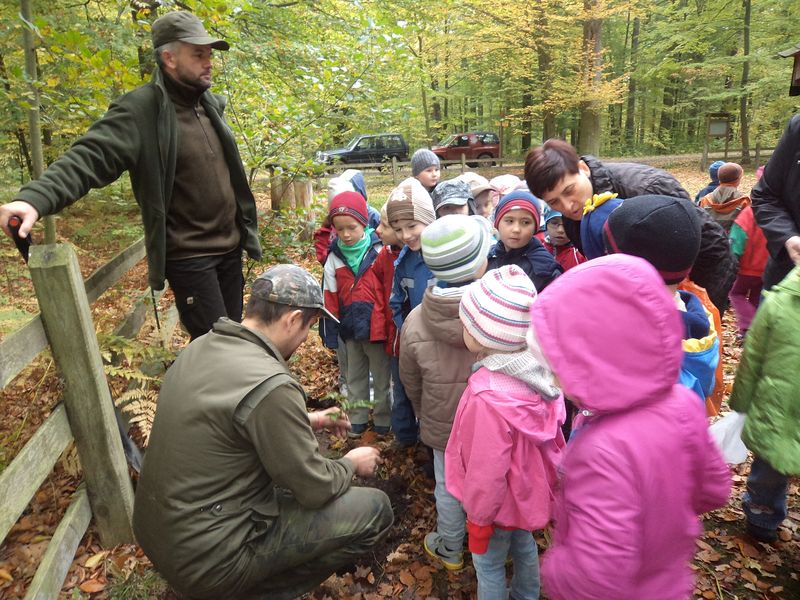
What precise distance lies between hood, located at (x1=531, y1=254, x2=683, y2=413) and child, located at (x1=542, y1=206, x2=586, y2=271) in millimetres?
2826

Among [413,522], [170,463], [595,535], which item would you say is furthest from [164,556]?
[595,535]

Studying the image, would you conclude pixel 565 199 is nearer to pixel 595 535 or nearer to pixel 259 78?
pixel 595 535

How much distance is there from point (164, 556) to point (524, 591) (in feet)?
5.61

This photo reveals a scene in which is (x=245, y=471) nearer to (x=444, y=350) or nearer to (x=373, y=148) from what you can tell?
(x=444, y=350)

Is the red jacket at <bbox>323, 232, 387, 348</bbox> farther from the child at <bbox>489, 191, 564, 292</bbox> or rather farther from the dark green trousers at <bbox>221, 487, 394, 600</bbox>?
the dark green trousers at <bbox>221, 487, 394, 600</bbox>

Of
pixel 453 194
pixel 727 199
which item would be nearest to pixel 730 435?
pixel 453 194

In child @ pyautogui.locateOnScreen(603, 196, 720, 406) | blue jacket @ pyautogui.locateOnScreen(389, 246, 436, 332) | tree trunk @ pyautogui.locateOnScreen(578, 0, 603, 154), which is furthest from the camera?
tree trunk @ pyautogui.locateOnScreen(578, 0, 603, 154)

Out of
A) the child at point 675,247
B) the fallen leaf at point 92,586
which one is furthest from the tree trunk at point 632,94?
the fallen leaf at point 92,586

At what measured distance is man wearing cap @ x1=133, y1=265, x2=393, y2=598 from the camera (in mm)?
2064

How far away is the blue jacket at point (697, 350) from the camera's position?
2.16 meters

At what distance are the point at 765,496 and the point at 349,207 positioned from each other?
10.6 ft

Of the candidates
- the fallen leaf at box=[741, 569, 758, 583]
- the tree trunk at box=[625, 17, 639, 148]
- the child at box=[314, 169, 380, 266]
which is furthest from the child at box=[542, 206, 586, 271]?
the tree trunk at box=[625, 17, 639, 148]

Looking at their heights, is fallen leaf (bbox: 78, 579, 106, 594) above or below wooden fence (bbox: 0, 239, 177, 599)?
below

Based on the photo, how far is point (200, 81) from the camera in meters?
3.10
